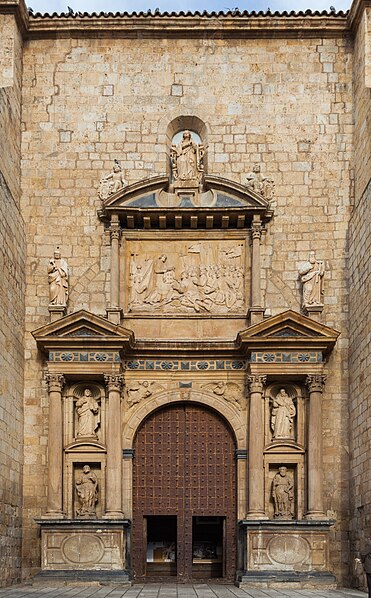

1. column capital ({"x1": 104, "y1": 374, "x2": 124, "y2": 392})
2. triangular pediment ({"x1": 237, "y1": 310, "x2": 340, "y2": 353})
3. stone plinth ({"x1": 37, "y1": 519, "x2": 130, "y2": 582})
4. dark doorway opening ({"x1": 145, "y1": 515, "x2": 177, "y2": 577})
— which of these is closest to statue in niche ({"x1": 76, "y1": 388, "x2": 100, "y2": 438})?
column capital ({"x1": 104, "y1": 374, "x2": 124, "y2": 392})

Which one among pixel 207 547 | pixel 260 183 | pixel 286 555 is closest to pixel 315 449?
pixel 286 555

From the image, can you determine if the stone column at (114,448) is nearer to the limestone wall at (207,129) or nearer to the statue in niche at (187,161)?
the limestone wall at (207,129)

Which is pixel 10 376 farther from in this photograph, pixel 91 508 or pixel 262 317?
pixel 262 317

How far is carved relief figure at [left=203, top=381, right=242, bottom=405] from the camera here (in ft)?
64.0

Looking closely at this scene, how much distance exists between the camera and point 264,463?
18969 mm

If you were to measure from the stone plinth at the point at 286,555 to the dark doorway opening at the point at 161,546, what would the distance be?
6.79 feet

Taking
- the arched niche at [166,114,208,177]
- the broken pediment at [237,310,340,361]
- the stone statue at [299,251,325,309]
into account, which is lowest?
the broken pediment at [237,310,340,361]

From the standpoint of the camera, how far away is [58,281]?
19.5 m

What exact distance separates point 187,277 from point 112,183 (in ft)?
7.53

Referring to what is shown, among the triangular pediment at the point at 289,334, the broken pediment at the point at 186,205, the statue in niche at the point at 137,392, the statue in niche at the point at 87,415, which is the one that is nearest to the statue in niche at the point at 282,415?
the triangular pediment at the point at 289,334

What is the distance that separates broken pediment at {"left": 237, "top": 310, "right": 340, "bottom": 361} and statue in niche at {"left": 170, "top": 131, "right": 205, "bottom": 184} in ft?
10.7

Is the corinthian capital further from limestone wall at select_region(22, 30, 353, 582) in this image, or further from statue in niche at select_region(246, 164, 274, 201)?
statue in niche at select_region(246, 164, 274, 201)

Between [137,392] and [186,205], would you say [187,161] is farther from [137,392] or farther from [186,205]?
[137,392]

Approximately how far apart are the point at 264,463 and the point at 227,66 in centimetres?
771
